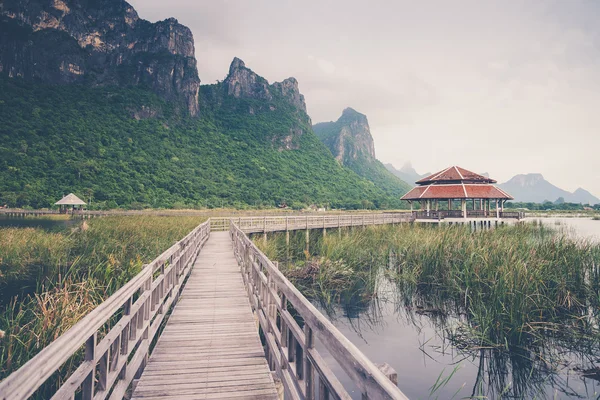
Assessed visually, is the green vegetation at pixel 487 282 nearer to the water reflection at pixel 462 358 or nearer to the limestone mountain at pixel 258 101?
the water reflection at pixel 462 358

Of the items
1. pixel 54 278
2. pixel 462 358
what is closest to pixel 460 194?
pixel 462 358

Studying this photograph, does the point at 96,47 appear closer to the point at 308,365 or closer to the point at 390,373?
the point at 308,365

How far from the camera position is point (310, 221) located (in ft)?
75.8

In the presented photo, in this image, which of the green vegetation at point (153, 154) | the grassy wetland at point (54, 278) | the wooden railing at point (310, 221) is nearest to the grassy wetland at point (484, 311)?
the grassy wetland at point (54, 278)

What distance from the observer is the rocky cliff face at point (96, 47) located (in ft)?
290

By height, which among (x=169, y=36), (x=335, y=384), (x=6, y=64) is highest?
(x=169, y=36)

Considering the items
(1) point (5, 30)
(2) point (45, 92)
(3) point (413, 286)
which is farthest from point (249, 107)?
(3) point (413, 286)

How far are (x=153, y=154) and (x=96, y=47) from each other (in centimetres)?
5670

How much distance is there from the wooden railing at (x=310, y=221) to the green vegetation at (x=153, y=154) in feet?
116

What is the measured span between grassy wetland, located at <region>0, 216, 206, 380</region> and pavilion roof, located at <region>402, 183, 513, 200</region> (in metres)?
23.0

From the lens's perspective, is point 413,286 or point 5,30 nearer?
point 413,286

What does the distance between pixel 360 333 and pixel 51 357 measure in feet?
24.7

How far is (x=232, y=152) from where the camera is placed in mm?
98562

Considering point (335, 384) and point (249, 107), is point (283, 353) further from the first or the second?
point (249, 107)
